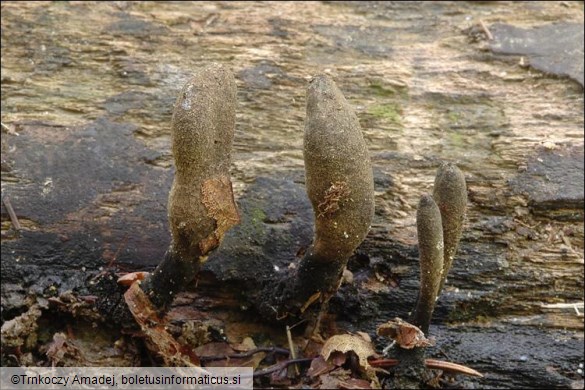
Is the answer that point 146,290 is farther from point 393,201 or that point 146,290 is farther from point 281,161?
point 393,201

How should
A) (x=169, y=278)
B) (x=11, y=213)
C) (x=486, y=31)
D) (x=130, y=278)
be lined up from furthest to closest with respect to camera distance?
(x=486, y=31) < (x=11, y=213) < (x=130, y=278) < (x=169, y=278)

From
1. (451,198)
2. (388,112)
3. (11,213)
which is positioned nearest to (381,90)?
(388,112)

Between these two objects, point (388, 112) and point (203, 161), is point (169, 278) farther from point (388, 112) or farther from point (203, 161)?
point (388, 112)

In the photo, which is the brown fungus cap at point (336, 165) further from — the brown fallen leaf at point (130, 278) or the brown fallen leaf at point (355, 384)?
the brown fallen leaf at point (130, 278)

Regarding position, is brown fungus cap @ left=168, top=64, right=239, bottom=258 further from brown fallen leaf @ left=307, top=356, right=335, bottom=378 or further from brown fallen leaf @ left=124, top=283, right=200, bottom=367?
brown fallen leaf @ left=307, top=356, right=335, bottom=378

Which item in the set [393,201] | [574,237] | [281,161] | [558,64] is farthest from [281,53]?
[574,237]

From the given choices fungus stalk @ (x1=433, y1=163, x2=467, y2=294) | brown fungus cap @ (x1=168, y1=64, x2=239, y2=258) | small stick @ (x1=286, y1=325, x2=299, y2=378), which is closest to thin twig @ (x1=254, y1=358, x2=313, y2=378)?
small stick @ (x1=286, y1=325, x2=299, y2=378)

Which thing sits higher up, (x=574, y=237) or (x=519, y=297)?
(x=574, y=237)
